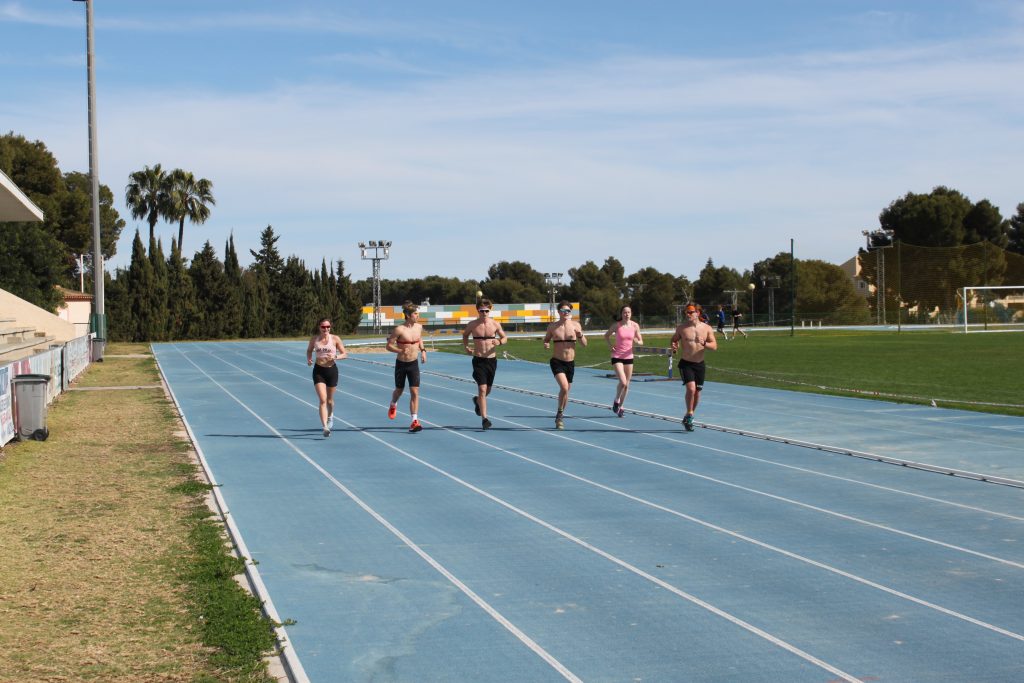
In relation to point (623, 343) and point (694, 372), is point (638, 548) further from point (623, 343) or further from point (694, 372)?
point (623, 343)

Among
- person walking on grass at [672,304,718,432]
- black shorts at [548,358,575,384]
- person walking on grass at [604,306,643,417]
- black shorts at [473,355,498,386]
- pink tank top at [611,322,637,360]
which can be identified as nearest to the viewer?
person walking on grass at [672,304,718,432]

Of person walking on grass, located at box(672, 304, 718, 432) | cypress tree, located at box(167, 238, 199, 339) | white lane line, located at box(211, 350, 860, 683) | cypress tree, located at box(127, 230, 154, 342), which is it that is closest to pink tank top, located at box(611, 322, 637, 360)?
person walking on grass, located at box(672, 304, 718, 432)

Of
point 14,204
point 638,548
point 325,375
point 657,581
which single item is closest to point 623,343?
point 325,375

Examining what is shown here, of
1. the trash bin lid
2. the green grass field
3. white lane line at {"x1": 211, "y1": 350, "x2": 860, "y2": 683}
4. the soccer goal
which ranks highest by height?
the soccer goal

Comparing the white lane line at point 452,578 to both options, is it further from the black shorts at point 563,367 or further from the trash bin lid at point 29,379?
the trash bin lid at point 29,379

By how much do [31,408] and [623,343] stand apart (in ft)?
30.4

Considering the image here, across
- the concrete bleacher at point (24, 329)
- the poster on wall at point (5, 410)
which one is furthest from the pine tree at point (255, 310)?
the poster on wall at point (5, 410)

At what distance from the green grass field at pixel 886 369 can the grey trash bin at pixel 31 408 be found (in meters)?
15.1

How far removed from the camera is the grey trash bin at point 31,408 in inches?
607

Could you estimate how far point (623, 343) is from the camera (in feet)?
59.3

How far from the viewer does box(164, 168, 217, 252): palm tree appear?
8544cm

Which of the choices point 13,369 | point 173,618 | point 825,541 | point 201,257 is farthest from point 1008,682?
point 201,257

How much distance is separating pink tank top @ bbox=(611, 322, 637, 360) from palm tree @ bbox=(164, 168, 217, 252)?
73549 mm

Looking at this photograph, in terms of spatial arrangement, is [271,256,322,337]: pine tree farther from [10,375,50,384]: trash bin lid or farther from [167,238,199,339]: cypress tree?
A: [10,375,50,384]: trash bin lid
